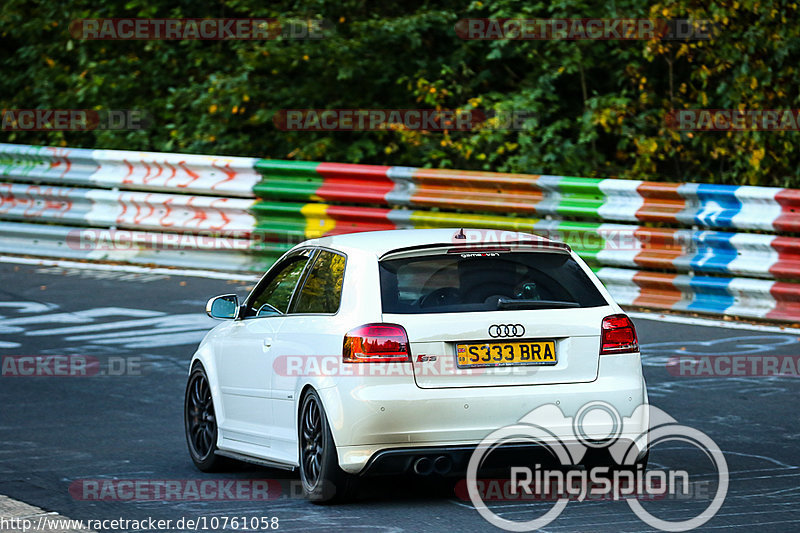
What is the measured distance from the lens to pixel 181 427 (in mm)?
10031

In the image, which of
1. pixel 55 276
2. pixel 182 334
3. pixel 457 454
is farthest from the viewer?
pixel 55 276

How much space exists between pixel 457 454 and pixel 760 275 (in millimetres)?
7154

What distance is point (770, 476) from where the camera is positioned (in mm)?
7918

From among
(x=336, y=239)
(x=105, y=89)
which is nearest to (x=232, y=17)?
(x=105, y=89)

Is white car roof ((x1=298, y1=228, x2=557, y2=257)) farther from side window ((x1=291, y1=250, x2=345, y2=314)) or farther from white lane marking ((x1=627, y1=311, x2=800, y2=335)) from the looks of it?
white lane marking ((x1=627, y1=311, x2=800, y2=335))

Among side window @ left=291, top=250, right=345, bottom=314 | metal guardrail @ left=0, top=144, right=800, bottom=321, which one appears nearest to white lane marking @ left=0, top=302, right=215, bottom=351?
metal guardrail @ left=0, top=144, right=800, bottom=321

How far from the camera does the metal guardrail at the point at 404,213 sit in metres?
13.9

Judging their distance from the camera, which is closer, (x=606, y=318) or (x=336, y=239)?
(x=606, y=318)

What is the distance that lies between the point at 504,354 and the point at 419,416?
53 centimetres

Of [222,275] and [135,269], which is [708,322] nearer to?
[222,275]

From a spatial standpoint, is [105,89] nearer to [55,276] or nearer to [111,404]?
[55,276]

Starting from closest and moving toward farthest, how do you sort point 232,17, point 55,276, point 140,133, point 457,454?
point 457,454
point 55,276
point 140,133
point 232,17

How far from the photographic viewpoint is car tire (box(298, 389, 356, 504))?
7.30 m

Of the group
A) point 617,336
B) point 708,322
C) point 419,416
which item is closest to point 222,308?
point 419,416
